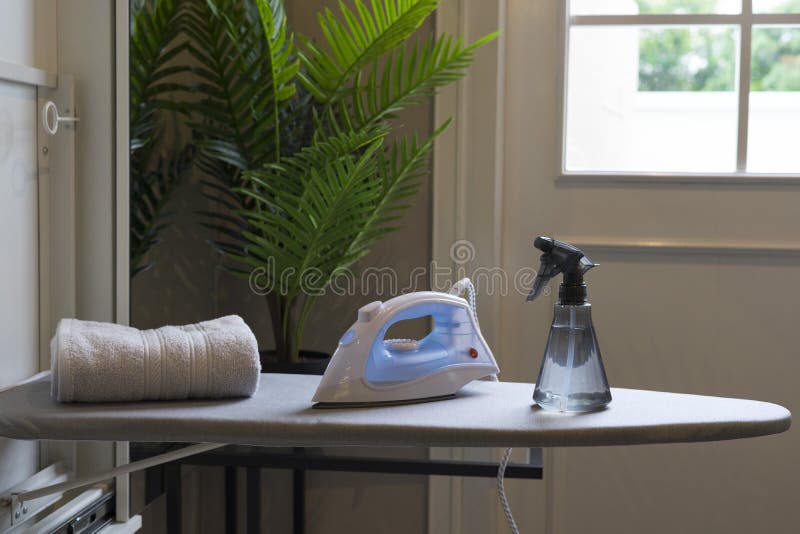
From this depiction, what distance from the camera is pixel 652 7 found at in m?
1.76

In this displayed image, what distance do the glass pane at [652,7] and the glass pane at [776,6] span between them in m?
0.03

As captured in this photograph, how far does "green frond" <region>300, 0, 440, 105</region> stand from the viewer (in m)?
1.44

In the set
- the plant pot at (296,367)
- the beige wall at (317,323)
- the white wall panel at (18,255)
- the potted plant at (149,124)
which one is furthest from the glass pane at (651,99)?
the white wall panel at (18,255)

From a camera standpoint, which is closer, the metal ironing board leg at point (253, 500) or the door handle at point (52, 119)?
the door handle at point (52, 119)

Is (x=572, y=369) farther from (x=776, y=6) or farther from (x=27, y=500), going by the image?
(x=776, y=6)

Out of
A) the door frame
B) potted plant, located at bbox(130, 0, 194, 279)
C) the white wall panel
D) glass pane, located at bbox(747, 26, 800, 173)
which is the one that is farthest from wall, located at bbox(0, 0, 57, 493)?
glass pane, located at bbox(747, 26, 800, 173)

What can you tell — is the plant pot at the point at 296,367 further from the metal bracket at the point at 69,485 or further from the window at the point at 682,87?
the window at the point at 682,87

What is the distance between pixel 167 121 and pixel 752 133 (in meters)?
1.06

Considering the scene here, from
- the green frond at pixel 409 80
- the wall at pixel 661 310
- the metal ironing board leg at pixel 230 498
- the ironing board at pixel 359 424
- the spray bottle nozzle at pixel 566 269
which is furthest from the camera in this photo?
the wall at pixel 661 310

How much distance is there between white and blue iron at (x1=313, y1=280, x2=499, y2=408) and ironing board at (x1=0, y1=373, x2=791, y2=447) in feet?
0.12

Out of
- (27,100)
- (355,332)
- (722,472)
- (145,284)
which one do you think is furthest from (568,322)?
(722,472)

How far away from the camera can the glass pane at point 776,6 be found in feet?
5.61

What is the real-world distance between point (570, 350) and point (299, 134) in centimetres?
69

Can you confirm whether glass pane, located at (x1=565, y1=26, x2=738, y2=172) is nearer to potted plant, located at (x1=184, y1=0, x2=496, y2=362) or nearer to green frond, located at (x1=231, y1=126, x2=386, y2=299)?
potted plant, located at (x1=184, y1=0, x2=496, y2=362)
